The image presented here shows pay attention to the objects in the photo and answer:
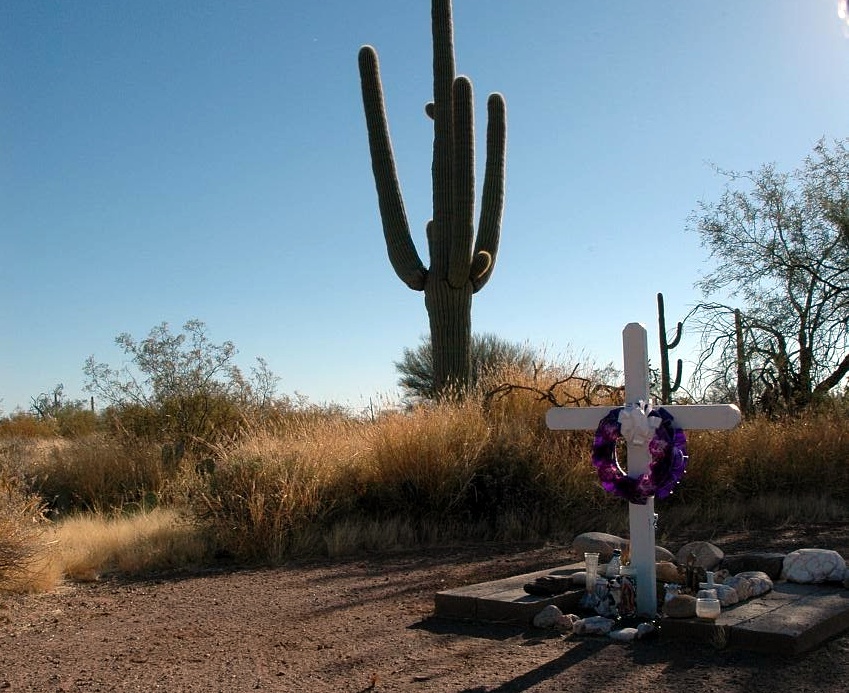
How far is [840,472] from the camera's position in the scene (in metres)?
13.6

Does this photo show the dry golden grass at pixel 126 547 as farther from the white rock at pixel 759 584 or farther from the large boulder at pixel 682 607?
the white rock at pixel 759 584

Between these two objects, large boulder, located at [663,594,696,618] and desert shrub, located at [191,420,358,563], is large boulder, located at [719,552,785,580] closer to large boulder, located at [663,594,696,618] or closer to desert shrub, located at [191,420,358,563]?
large boulder, located at [663,594,696,618]

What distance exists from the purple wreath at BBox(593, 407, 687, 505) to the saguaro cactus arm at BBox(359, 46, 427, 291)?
11.3 m

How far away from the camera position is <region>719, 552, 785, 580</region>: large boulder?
23.2 ft

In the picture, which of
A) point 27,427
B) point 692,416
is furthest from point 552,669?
point 27,427

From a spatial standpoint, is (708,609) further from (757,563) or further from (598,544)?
(598,544)

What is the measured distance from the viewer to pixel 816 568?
6645 millimetres

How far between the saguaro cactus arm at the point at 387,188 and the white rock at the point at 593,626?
11931 mm

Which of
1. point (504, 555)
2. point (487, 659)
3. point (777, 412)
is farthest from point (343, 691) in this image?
point (777, 412)

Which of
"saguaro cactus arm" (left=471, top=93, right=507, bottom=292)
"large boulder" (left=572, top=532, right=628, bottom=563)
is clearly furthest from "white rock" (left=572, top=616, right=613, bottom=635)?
"saguaro cactus arm" (left=471, top=93, right=507, bottom=292)

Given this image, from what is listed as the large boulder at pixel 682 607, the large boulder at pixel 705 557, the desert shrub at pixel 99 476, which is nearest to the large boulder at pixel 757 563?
the large boulder at pixel 705 557

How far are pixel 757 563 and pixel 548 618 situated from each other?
2.10 m

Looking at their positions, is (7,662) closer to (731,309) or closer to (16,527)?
(16,527)

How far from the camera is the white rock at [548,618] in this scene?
6.00m
